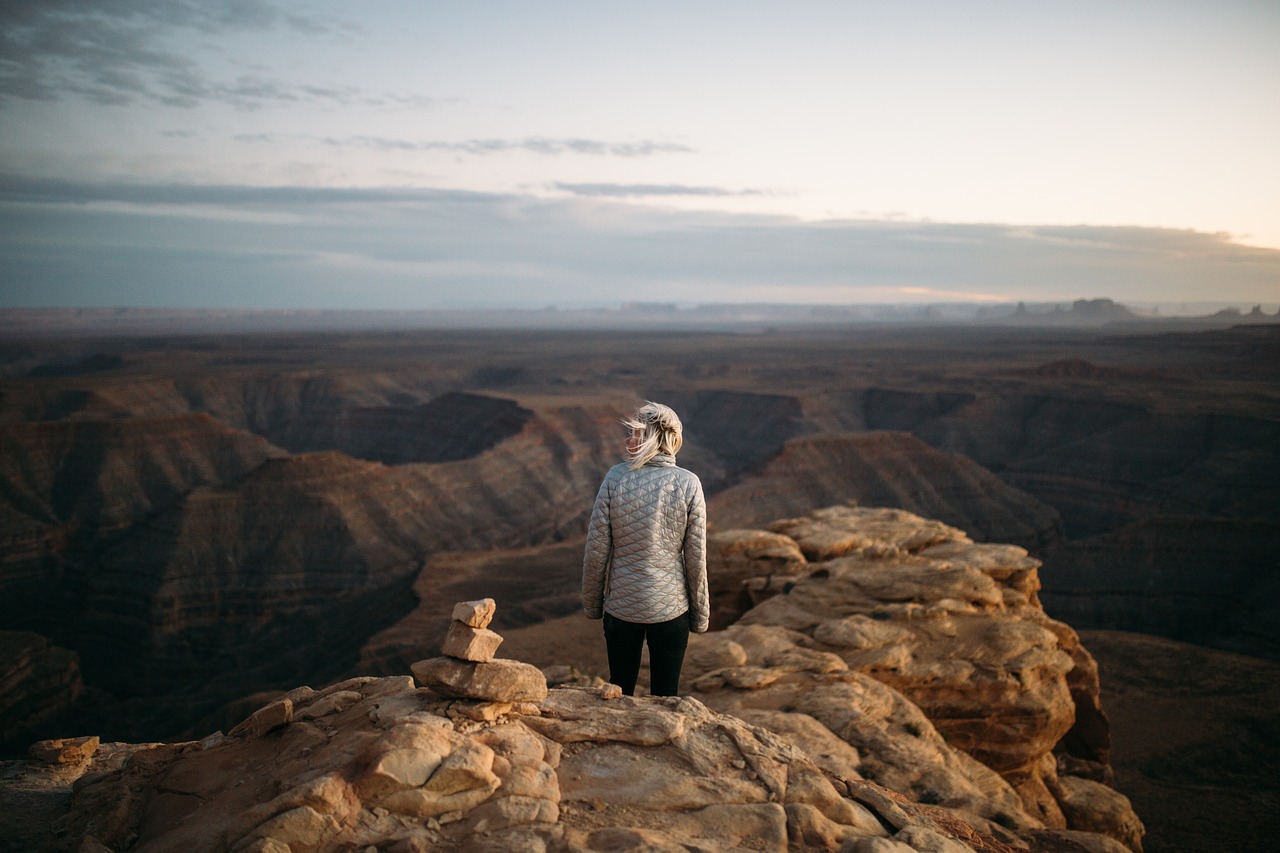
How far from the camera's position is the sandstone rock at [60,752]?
7.46 meters

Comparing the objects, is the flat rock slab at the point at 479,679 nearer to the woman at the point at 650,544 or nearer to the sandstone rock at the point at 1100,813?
the woman at the point at 650,544

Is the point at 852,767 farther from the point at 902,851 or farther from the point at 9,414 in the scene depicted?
the point at 9,414

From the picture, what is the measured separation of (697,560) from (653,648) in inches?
32.1

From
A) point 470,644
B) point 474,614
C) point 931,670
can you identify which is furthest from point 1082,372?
point 470,644

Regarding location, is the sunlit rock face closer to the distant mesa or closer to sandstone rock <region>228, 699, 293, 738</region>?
sandstone rock <region>228, 699, 293, 738</region>

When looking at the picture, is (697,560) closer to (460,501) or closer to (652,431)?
(652,431)

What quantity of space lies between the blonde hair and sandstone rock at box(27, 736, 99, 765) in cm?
653

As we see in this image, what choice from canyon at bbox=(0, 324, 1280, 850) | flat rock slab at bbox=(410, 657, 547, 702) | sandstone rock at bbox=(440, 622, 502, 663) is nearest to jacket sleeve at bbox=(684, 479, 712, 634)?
flat rock slab at bbox=(410, 657, 547, 702)

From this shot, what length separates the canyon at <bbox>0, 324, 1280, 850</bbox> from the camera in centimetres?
3397

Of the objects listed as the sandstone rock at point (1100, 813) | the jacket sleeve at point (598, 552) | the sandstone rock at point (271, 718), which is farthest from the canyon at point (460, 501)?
the sandstone rock at point (271, 718)

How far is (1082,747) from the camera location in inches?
624

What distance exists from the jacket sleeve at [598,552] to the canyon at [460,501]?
11577 mm

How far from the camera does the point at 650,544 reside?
5449mm

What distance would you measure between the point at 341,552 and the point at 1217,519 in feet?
151
